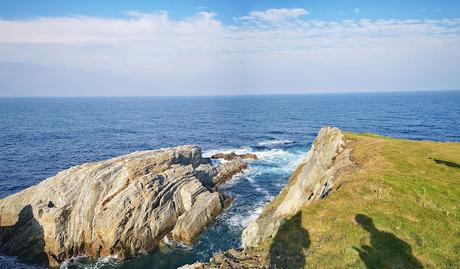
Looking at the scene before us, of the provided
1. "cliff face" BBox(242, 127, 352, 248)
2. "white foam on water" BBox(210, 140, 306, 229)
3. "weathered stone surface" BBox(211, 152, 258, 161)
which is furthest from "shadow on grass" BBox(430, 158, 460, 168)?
"weathered stone surface" BBox(211, 152, 258, 161)

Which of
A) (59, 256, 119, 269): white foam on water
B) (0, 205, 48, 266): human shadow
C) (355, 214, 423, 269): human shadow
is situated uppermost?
(355, 214, 423, 269): human shadow

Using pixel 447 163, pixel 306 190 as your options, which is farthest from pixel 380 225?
pixel 447 163

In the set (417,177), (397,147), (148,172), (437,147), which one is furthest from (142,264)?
(437,147)

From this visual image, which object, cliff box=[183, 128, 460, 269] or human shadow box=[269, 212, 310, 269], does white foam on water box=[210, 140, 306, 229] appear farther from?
human shadow box=[269, 212, 310, 269]

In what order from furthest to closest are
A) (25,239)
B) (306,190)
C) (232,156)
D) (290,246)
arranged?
(232,156) < (25,239) < (306,190) < (290,246)

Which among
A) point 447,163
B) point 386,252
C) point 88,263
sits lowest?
point 88,263

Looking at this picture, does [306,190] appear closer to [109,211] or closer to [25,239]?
[109,211]

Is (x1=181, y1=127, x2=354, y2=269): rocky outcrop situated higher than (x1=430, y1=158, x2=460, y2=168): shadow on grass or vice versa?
(x1=430, y1=158, x2=460, y2=168): shadow on grass

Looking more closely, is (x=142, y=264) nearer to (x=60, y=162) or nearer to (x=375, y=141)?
(x=375, y=141)
